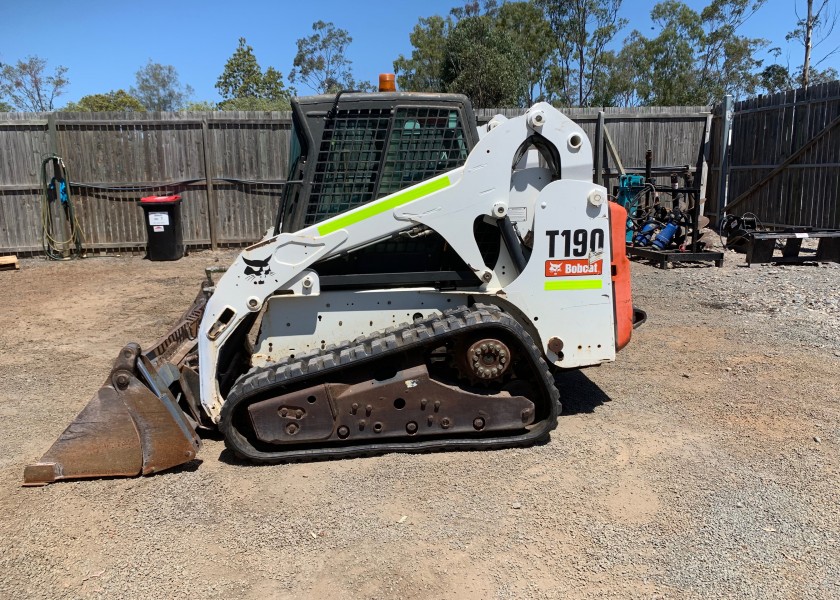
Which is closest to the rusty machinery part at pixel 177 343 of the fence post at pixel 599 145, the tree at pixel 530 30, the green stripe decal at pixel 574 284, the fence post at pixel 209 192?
the green stripe decal at pixel 574 284

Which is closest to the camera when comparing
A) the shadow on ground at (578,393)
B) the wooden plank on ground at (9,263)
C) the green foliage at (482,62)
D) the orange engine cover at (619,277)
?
the orange engine cover at (619,277)

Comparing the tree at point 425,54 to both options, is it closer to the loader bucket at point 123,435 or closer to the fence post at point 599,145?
the fence post at point 599,145

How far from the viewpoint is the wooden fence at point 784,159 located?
12.3 meters

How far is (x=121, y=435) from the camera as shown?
3836 millimetres

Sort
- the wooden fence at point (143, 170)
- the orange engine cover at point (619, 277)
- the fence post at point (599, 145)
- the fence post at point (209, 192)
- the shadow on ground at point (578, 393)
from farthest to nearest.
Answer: the fence post at point (599, 145), the fence post at point (209, 192), the wooden fence at point (143, 170), the shadow on ground at point (578, 393), the orange engine cover at point (619, 277)

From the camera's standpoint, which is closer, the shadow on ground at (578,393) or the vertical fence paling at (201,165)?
the shadow on ground at (578,393)

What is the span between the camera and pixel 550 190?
427cm

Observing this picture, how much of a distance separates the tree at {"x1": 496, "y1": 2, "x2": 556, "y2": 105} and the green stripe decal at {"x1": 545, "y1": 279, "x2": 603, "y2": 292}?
36.6m

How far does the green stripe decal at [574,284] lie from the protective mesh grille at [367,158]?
3.24 feet

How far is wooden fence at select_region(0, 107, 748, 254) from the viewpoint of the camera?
12.1 metres

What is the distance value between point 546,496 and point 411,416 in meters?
0.94

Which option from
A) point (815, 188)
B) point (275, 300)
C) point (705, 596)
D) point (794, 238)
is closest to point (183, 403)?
point (275, 300)

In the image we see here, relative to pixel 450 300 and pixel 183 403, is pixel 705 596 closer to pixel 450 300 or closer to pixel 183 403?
pixel 450 300

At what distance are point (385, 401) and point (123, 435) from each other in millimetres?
1507
